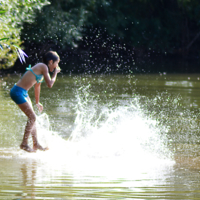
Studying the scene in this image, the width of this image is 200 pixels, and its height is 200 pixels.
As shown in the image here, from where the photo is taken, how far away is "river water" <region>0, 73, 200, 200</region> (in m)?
4.95

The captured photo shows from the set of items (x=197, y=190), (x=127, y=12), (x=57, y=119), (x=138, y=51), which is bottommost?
(x=197, y=190)

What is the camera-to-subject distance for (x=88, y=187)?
16.3 ft

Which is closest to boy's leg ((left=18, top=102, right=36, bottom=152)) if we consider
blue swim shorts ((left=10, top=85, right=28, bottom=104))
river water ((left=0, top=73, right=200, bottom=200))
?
blue swim shorts ((left=10, top=85, right=28, bottom=104))

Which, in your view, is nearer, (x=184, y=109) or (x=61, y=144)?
(x=61, y=144)

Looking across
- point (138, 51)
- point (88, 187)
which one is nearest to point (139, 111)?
point (88, 187)

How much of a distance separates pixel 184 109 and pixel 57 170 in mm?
5906

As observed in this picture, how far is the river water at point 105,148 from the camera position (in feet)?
16.2

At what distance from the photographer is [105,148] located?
721cm

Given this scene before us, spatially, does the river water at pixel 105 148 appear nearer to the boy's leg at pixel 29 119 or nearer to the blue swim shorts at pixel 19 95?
the boy's leg at pixel 29 119

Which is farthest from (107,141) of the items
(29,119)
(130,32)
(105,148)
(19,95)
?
(130,32)

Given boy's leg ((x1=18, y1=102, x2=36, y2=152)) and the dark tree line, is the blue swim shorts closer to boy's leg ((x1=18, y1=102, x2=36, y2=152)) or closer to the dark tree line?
boy's leg ((x1=18, y1=102, x2=36, y2=152))

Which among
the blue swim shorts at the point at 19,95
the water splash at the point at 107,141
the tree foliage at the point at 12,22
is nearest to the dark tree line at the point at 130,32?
the tree foliage at the point at 12,22

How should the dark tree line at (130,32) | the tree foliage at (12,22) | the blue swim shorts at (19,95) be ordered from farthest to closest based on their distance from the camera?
1. the dark tree line at (130,32)
2. the tree foliage at (12,22)
3. the blue swim shorts at (19,95)

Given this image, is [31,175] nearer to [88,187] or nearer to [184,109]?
[88,187]
